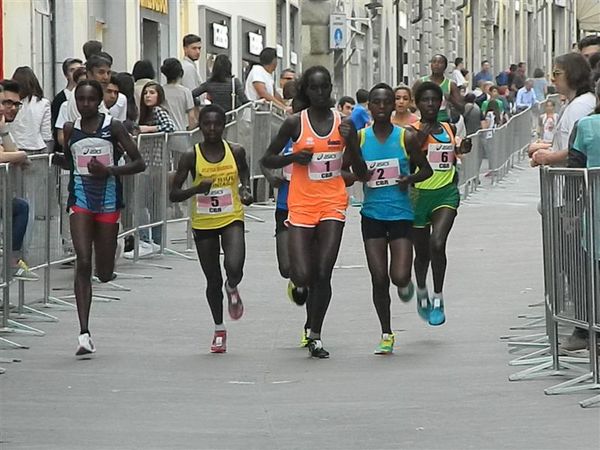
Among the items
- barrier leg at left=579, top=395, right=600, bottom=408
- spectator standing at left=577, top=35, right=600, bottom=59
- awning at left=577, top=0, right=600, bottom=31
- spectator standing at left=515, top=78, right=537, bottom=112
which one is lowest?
barrier leg at left=579, top=395, right=600, bottom=408

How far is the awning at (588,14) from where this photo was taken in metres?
88.6

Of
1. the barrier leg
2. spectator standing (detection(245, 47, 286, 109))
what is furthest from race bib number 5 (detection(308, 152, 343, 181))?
spectator standing (detection(245, 47, 286, 109))

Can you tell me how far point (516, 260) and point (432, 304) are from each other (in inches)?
225

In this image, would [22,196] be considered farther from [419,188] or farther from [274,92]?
[274,92]

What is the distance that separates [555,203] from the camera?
1065 centimetres

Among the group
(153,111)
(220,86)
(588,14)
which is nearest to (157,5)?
(220,86)

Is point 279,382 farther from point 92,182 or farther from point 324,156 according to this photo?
point 92,182

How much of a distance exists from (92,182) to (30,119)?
4908 mm

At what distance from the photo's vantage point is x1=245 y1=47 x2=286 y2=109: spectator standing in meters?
24.1

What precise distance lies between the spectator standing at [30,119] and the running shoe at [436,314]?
5.29m

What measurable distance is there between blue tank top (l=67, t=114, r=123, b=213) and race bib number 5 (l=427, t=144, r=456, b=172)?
2288 millimetres

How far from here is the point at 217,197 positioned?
484 inches

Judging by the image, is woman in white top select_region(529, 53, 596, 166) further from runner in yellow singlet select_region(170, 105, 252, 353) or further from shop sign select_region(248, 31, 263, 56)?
shop sign select_region(248, 31, 263, 56)

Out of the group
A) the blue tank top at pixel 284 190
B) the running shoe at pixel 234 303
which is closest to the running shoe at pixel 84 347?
the running shoe at pixel 234 303
